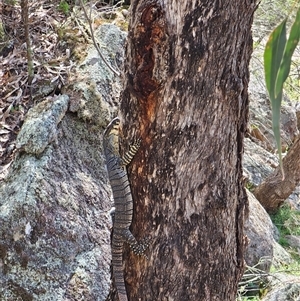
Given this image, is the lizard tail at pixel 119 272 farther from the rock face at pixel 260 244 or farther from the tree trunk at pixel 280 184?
the tree trunk at pixel 280 184

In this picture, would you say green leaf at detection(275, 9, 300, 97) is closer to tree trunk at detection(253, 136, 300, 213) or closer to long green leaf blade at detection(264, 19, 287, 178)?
long green leaf blade at detection(264, 19, 287, 178)

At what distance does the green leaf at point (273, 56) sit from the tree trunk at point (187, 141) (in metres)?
1.15

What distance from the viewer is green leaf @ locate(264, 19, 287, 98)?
89 cm

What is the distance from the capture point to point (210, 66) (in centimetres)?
213

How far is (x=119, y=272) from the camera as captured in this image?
2557 mm

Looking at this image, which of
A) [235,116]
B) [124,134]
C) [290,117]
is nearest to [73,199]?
[124,134]

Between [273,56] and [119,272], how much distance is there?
1.88 meters

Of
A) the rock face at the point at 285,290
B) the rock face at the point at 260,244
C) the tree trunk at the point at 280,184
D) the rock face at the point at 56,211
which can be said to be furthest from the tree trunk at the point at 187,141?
the tree trunk at the point at 280,184

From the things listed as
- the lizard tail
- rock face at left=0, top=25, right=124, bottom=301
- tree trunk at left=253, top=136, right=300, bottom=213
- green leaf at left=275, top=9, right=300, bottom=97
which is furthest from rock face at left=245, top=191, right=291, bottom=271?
green leaf at left=275, top=9, right=300, bottom=97

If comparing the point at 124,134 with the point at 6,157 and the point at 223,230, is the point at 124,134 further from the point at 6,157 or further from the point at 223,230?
the point at 6,157

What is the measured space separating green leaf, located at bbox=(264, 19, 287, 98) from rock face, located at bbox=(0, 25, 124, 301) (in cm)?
308

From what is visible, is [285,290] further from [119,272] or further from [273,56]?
[273,56]

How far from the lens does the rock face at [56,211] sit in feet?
12.2

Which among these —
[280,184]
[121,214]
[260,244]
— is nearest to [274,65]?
[121,214]
